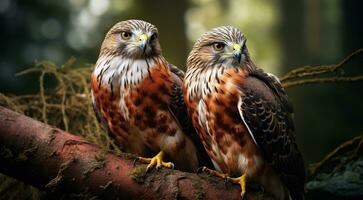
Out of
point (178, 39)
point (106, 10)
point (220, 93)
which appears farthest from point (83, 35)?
point (220, 93)

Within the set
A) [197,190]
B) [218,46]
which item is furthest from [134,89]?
[197,190]

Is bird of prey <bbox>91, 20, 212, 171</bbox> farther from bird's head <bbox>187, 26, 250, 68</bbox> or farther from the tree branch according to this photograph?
the tree branch

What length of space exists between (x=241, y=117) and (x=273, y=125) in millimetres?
261

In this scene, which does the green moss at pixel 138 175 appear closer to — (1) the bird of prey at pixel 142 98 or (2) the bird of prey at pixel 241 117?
(1) the bird of prey at pixel 142 98

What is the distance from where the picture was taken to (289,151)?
4.15 m

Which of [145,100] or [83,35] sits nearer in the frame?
[145,100]

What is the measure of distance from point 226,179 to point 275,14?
7.83m

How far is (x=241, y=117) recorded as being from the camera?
13.1 ft

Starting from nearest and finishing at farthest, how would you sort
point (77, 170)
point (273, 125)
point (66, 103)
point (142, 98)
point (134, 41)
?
point (77, 170), point (273, 125), point (142, 98), point (134, 41), point (66, 103)

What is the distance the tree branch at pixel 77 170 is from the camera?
11.1 feet

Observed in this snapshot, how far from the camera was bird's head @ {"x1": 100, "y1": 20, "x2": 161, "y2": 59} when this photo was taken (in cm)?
427

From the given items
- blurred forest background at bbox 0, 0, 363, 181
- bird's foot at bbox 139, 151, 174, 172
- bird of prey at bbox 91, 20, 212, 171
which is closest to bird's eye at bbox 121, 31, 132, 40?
bird of prey at bbox 91, 20, 212, 171

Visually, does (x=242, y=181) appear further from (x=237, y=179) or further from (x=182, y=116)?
(x=182, y=116)

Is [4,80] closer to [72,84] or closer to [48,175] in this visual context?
[72,84]
